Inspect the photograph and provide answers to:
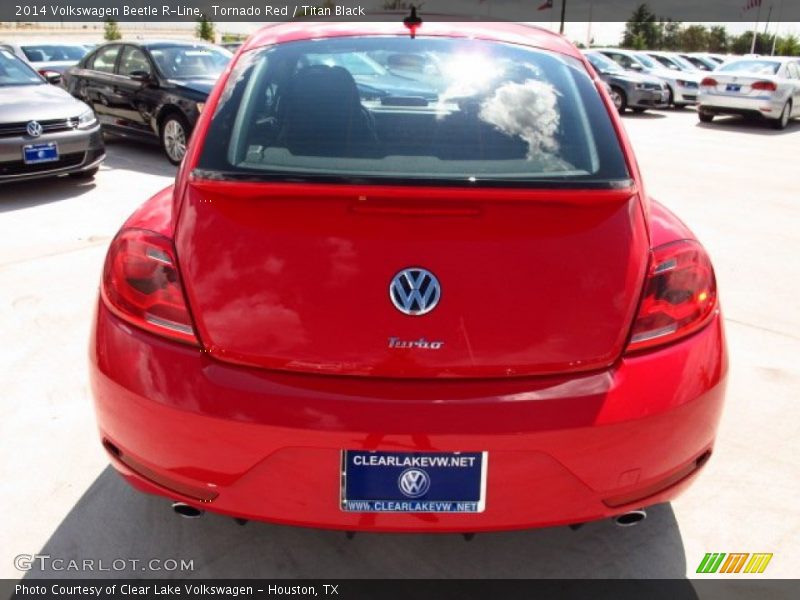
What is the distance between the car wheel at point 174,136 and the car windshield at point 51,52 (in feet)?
25.4

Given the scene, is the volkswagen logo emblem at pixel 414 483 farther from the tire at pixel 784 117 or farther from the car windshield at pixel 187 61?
the tire at pixel 784 117

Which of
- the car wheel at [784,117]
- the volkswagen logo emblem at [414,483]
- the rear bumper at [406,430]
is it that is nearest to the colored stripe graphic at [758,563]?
the rear bumper at [406,430]

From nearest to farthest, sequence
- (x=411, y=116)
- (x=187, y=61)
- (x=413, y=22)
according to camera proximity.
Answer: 1. (x=411, y=116)
2. (x=413, y=22)
3. (x=187, y=61)

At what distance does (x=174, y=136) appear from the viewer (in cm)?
911

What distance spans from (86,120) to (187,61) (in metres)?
2.55

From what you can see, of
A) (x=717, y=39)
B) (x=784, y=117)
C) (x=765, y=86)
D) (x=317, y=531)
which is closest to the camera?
(x=317, y=531)

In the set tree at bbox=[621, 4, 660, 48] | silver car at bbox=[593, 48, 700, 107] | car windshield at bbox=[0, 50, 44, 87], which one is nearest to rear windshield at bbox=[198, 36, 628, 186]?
car windshield at bbox=[0, 50, 44, 87]

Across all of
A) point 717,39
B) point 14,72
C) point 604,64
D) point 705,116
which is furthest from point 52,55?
point 717,39

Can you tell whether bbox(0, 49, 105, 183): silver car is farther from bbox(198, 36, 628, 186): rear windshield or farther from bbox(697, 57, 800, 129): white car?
bbox(697, 57, 800, 129): white car

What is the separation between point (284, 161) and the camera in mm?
2064

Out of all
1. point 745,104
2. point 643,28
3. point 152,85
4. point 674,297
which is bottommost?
point 745,104

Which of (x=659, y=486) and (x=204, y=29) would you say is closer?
(x=659, y=486)

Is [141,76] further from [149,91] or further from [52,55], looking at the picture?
[52,55]

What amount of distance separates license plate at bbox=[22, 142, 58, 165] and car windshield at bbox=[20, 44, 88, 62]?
9.52 metres
